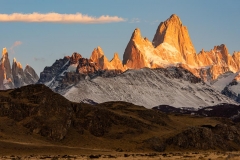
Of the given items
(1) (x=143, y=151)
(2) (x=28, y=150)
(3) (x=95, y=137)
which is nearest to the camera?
(2) (x=28, y=150)

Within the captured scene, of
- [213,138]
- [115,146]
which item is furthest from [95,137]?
[213,138]

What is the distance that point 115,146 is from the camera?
18438 cm

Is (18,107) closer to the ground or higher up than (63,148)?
higher up

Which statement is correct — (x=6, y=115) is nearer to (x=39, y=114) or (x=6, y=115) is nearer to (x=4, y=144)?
(x=39, y=114)

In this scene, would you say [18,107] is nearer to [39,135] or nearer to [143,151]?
[39,135]

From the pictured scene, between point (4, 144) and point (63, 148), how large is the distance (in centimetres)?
1463

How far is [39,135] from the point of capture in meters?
182

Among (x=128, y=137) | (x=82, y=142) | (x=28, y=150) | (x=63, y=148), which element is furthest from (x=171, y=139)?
(x=28, y=150)

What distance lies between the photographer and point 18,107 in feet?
620

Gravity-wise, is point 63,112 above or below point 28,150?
above

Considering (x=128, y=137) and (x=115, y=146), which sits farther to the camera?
(x=128, y=137)

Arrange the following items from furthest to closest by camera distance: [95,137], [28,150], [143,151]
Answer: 1. [95,137]
2. [143,151]
3. [28,150]

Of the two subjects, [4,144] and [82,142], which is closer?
[4,144]

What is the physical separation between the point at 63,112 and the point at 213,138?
4362 centimetres
